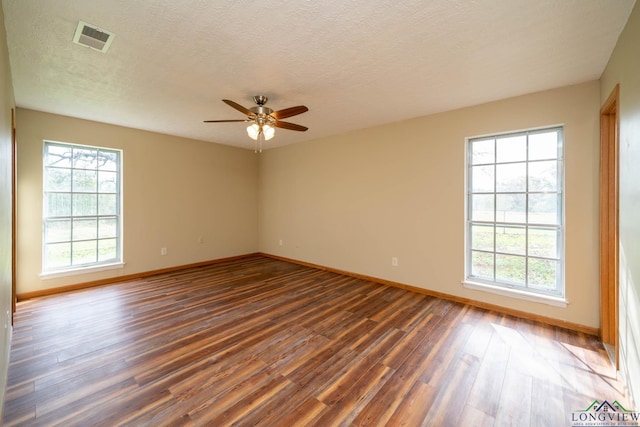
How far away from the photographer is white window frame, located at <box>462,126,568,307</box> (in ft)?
9.77

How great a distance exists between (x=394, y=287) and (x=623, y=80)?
3326 millimetres

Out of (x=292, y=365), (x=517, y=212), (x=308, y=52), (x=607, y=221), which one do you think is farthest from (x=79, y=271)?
(x=607, y=221)

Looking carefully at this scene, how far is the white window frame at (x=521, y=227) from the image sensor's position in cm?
298

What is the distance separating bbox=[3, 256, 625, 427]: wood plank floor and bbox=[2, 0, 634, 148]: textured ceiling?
2.64m

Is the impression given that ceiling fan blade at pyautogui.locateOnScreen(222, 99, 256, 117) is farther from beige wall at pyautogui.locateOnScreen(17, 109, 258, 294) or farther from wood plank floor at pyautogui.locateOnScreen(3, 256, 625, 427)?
beige wall at pyautogui.locateOnScreen(17, 109, 258, 294)

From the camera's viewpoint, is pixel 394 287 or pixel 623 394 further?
pixel 394 287

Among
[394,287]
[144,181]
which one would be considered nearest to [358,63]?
[394,287]

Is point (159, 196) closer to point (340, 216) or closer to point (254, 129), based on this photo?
point (254, 129)

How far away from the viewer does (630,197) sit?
71.2 inches

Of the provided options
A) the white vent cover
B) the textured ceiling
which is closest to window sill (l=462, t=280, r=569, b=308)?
the textured ceiling

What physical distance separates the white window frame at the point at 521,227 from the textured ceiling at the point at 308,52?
70 cm

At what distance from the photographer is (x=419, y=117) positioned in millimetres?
3941

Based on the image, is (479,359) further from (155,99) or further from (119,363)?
(155,99)

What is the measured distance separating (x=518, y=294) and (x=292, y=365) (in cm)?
281
